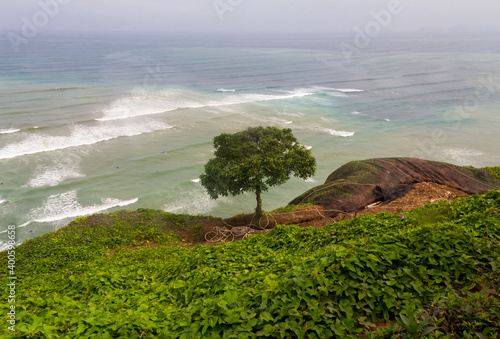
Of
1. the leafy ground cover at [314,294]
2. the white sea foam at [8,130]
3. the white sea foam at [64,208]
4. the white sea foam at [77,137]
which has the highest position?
the leafy ground cover at [314,294]

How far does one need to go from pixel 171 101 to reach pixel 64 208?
87.0 feet

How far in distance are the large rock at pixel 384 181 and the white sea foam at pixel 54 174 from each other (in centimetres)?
1620

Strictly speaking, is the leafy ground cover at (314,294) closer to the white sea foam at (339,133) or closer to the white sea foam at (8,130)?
the white sea foam at (339,133)

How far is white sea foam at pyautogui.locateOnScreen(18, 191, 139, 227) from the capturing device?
18.7 metres

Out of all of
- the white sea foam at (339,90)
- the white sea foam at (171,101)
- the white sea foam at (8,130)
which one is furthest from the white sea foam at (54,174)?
the white sea foam at (339,90)

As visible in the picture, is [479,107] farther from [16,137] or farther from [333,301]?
[16,137]

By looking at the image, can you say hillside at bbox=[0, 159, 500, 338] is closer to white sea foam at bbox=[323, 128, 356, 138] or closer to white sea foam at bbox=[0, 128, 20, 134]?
white sea foam at bbox=[323, 128, 356, 138]

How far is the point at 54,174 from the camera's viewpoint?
76.7ft

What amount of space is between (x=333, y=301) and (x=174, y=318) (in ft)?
7.20

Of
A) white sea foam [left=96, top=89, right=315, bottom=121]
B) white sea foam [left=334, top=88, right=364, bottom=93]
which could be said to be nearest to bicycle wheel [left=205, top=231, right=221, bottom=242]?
white sea foam [left=96, top=89, right=315, bottom=121]

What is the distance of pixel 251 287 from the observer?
5.43m

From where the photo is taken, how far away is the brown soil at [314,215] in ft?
42.0

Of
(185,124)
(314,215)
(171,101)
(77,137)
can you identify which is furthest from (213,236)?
(171,101)

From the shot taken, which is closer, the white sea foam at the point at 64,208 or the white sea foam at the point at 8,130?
the white sea foam at the point at 64,208
